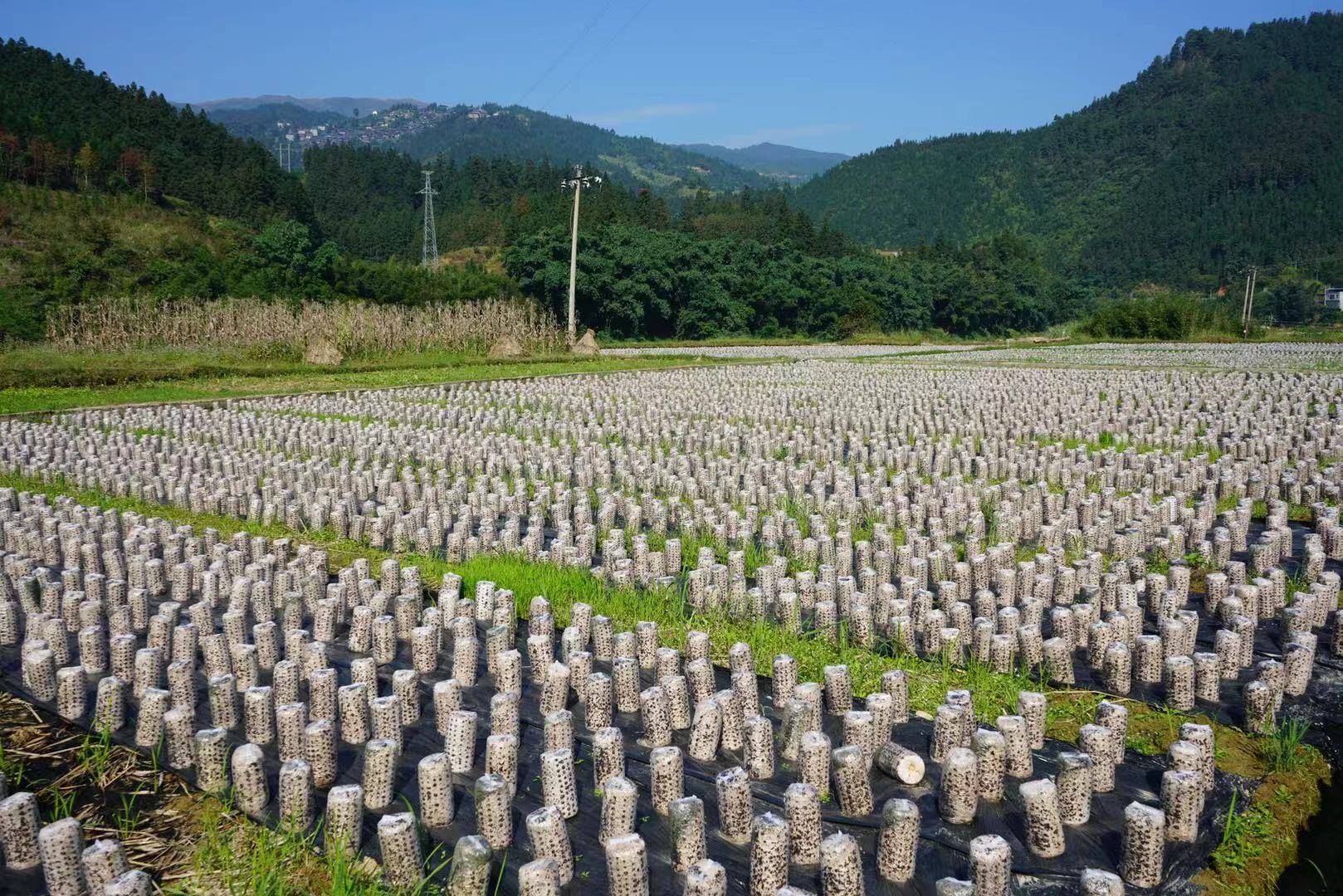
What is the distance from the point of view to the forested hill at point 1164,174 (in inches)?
4232

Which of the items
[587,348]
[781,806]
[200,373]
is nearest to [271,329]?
[200,373]

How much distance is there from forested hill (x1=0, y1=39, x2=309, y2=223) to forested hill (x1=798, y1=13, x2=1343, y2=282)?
238 ft

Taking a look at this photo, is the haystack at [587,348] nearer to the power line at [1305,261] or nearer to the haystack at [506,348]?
the haystack at [506,348]

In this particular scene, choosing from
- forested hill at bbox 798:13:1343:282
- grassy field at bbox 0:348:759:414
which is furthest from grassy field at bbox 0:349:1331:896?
forested hill at bbox 798:13:1343:282

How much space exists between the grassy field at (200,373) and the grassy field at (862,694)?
511 inches

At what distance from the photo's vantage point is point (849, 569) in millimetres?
6391

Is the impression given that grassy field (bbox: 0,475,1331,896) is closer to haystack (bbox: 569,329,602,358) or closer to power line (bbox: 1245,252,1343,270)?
haystack (bbox: 569,329,602,358)

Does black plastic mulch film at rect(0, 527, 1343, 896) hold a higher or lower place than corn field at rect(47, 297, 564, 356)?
lower

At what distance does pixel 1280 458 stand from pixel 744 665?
26.3 feet

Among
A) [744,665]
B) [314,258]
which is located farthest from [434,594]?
[314,258]

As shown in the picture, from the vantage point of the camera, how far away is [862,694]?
4.51m

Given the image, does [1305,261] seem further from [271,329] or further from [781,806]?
[781,806]

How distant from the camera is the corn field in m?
25.3

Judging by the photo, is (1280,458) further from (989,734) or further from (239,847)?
(239,847)
